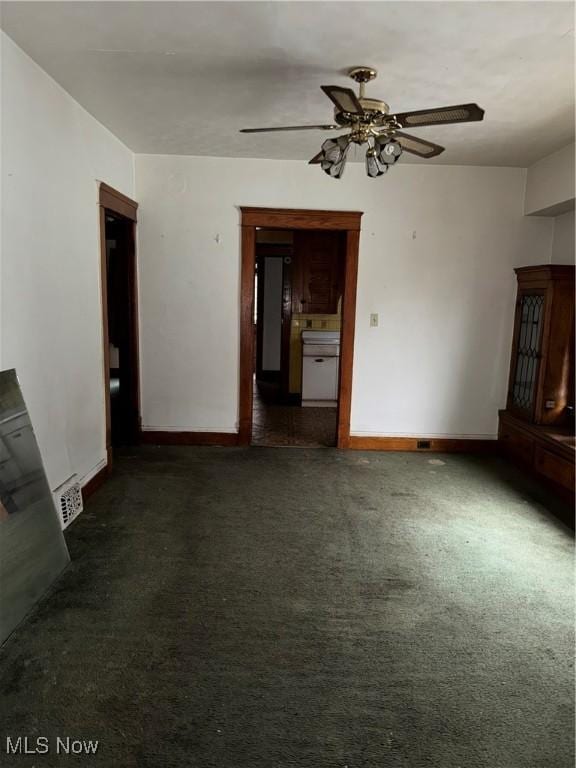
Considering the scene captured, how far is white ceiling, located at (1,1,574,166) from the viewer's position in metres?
2.13

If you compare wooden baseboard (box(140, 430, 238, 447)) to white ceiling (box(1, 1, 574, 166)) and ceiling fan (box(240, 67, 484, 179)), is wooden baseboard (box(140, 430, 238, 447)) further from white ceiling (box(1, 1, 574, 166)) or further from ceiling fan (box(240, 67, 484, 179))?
ceiling fan (box(240, 67, 484, 179))

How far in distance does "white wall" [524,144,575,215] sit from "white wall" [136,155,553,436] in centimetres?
15

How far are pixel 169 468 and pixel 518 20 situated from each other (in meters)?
3.54

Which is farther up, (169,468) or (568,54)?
(568,54)

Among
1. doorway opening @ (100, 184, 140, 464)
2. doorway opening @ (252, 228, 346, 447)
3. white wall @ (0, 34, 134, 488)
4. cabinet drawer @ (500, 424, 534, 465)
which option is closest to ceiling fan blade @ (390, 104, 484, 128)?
white wall @ (0, 34, 134, 488)

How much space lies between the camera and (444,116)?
87.5 inches

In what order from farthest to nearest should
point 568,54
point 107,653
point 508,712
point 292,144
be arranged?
point 292,144
point 568,54
point 107,653
point 508,712

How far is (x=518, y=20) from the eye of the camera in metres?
2.14

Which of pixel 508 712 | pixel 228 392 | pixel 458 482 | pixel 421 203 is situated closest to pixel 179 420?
pixel 228 392

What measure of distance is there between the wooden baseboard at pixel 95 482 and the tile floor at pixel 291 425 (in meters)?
1.51

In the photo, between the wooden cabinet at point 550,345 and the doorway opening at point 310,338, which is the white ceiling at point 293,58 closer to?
the wooden cabinet at point 550,345

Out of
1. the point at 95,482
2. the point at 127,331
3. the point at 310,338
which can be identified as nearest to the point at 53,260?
the point at 95,482

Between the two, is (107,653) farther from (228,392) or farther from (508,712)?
(228,392)

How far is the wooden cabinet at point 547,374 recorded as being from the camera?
4074 millimetres
